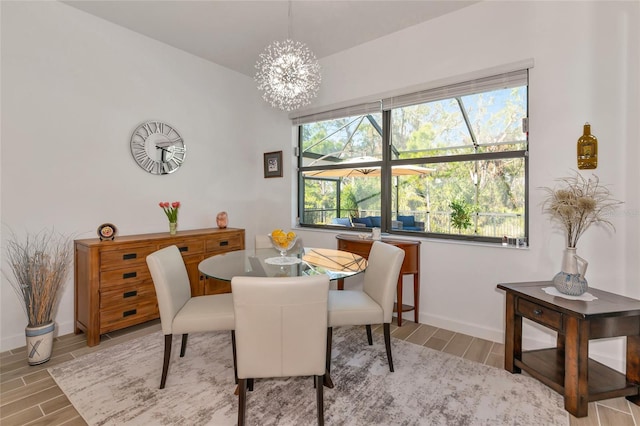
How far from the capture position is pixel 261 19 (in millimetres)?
3014

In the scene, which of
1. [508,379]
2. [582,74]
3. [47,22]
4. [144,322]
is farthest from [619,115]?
[47,22]

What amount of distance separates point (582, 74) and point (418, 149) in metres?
1.38

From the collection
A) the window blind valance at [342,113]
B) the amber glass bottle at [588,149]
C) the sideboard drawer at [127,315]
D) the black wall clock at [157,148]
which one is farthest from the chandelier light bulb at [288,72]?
the sideboard drawer at [127,315]

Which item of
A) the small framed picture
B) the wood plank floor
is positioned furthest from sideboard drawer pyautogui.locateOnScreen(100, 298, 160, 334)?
the small framed picture

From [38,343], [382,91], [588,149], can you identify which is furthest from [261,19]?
[38,343]

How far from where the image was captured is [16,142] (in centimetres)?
253

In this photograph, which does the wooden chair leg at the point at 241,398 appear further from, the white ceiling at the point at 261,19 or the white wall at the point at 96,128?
the white ceiling at the point at 261,19

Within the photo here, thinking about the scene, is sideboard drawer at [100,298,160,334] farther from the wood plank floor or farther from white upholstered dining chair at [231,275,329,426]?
white upholstered dining chair at [231,275,329,426]

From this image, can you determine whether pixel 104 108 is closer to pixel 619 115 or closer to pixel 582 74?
pixel 582 74

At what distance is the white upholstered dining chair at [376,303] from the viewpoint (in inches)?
81.1

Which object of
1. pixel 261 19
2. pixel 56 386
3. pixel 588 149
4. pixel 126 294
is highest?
pixel 261 19

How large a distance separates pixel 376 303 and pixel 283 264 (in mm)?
734

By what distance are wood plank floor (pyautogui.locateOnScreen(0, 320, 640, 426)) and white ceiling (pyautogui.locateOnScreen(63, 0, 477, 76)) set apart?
303cm

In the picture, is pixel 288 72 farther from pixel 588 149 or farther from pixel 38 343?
pixel 38 343
